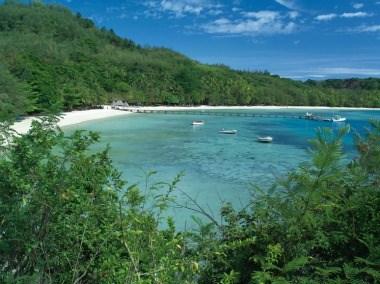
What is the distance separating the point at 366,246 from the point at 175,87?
8764 centimetres

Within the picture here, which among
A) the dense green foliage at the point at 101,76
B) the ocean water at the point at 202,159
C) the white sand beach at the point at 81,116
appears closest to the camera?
the ocean water at the point at 202,159

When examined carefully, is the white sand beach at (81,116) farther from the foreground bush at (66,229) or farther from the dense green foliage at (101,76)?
the foreground bush at (66,229)

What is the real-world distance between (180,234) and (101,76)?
2967 inches

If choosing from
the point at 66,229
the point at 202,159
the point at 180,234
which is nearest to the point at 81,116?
the point at 202,159

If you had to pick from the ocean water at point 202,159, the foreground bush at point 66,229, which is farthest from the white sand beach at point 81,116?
the foreground bush at point 66,229

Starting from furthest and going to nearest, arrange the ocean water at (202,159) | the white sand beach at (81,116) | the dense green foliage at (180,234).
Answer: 1. the white sand beach at (81,116)
2. the ocean water at (202,159)
3. the dense green foliage at (180,234)

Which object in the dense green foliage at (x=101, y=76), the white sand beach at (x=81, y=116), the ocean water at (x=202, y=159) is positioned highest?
the dense green foliage at (x=101, y=76)

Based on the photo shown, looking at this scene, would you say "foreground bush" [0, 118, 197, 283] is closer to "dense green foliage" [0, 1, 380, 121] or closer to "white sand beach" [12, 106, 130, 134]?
"dense green foliage" [0, 1, 380, 121]

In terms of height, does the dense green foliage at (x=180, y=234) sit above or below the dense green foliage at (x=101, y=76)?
below

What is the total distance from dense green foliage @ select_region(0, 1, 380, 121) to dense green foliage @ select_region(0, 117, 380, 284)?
31.7 meters

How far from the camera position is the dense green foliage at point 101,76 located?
47.2 m

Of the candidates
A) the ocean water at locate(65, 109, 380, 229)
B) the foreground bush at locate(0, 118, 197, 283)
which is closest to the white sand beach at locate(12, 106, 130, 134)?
the ocean water at locate(65, 109, 380, 229)

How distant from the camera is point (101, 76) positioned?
75.6 metres

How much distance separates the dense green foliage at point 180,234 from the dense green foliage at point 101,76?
3169 centimetres
